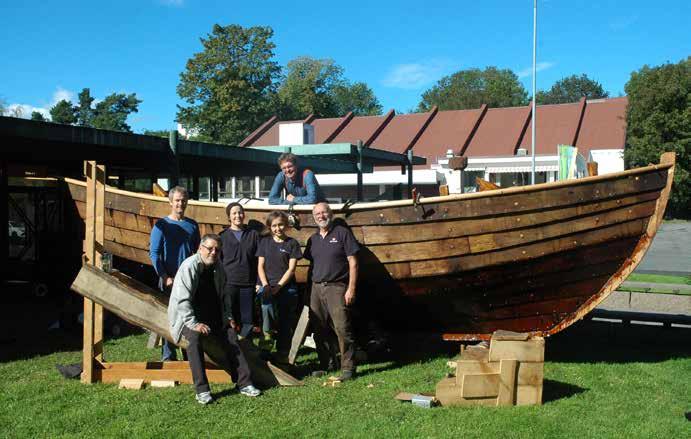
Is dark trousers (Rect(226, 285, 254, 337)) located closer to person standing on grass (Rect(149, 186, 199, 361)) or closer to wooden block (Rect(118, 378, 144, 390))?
person standing on grass (Rect(149, 186, 199, 361))

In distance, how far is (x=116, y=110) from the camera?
60344 millimetres

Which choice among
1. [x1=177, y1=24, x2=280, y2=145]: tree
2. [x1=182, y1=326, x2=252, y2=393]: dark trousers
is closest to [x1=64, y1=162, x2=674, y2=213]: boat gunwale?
[x1=182, y1=326, x2=252, y2=393]: dark trousers

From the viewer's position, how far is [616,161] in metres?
31.1

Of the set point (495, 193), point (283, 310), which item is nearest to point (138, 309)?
point (283, 310)

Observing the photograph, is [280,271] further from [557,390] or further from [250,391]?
[557,390]

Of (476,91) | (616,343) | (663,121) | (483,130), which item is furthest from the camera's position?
(476,91)

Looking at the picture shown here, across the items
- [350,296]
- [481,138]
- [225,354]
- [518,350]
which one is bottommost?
[225,354]

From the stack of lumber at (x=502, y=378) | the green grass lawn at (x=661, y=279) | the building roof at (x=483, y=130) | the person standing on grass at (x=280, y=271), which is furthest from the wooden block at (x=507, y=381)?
the building roof at (x=483, y=130)

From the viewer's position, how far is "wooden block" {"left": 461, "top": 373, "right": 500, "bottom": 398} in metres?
4.86

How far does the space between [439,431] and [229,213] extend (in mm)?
2759

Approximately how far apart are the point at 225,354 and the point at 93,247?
1.48 metres

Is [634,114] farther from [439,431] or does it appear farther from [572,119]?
[439,431]

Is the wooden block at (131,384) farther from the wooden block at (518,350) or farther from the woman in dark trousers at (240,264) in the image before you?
the wooden block at (518,350)

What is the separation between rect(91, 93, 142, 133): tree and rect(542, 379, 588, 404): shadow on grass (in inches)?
2286
